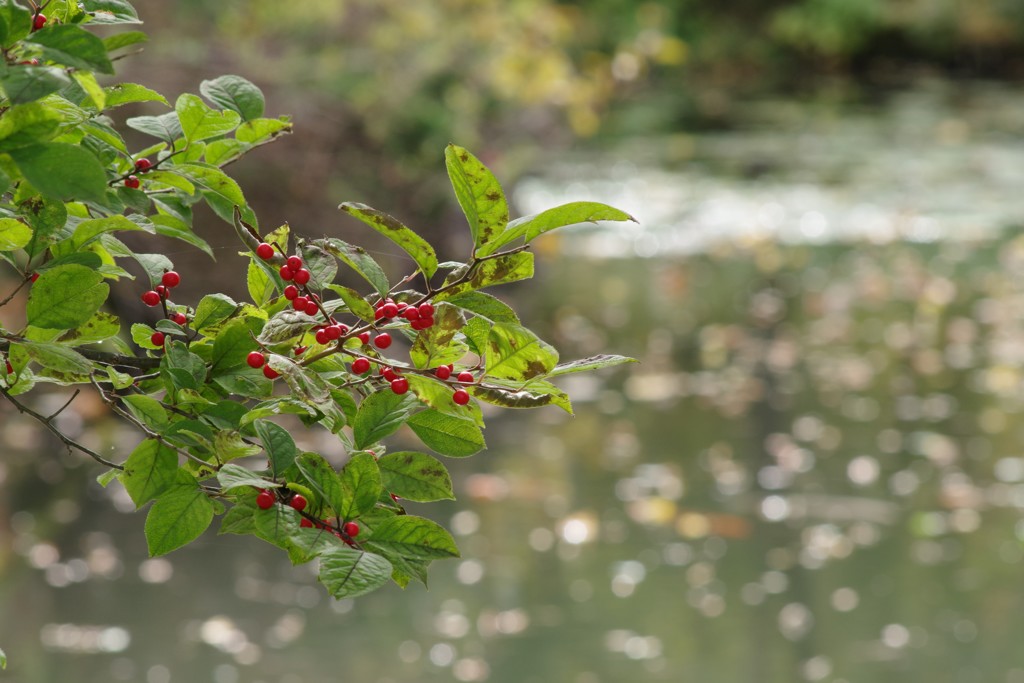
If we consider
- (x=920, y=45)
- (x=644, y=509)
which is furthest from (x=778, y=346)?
(x=920, y=45)

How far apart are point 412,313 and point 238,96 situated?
0.30m

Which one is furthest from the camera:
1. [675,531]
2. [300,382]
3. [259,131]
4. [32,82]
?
[675,531]

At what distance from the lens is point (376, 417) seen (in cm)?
91

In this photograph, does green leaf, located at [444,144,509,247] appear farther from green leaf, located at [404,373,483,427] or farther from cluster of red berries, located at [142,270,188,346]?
cluster of red berries, located at [142,270,188,346]

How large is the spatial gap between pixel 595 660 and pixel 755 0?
21.0 m

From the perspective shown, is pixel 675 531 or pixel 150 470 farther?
pixel 675 531

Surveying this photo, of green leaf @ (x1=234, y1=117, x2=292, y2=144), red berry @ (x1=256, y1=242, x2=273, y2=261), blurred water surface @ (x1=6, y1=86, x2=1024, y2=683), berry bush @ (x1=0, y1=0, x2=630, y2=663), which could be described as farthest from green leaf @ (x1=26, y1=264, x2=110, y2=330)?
blurred water surface @ (x1=6, y1=86, x2=1024, y2=683)

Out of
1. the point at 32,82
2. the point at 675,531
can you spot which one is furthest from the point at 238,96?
the point at 675,531

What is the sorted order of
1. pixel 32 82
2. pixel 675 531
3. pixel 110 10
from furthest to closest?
pixel 675 531 < pixel 110 10 < pixel 32 82

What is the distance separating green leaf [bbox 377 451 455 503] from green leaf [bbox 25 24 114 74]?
332 mm

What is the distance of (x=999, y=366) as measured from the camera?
19.6 feet

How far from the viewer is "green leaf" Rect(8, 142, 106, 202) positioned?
2.56ft

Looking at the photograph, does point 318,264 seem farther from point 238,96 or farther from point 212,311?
point 238,96

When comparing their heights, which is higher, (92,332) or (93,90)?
(93,90)
